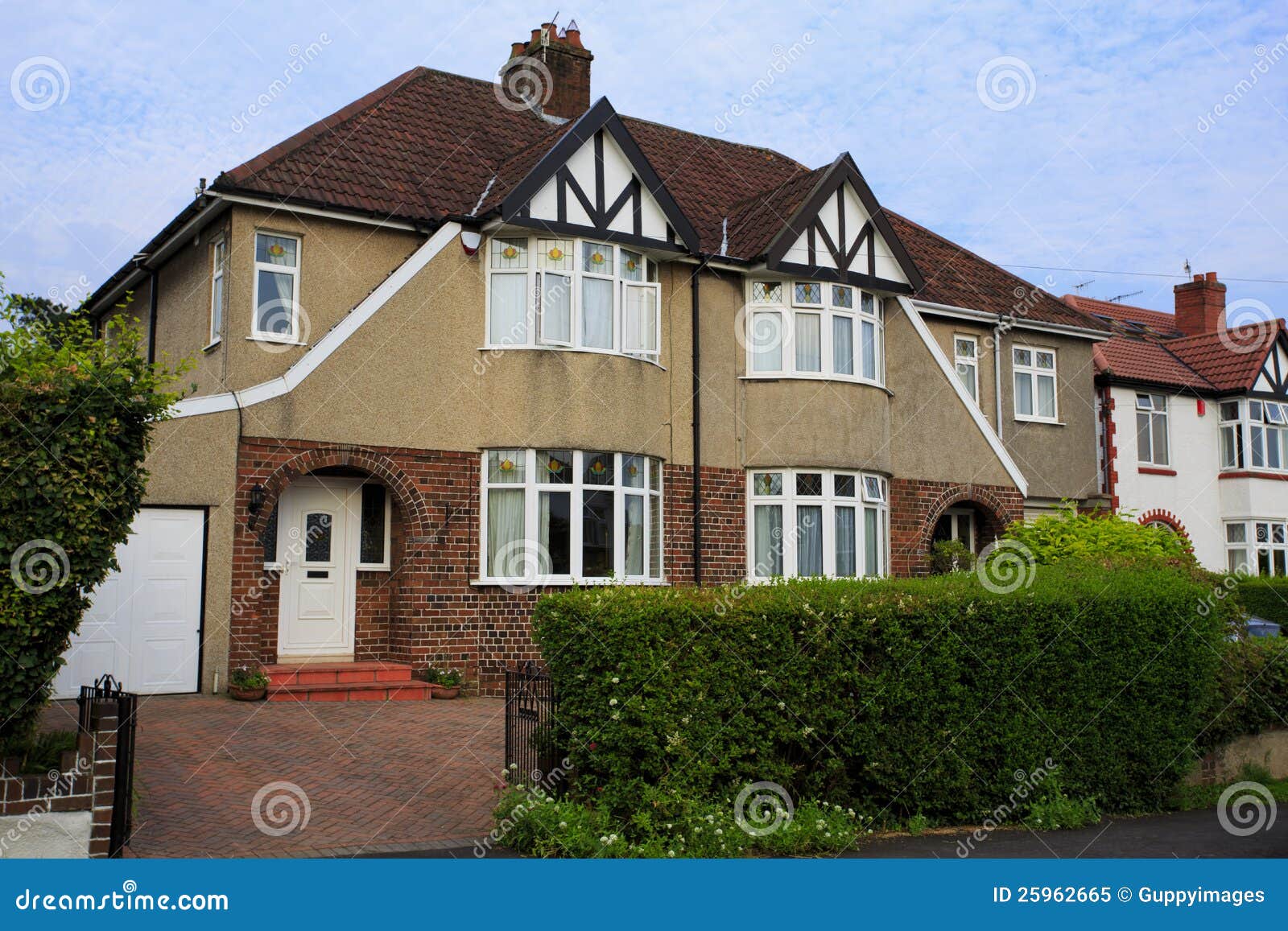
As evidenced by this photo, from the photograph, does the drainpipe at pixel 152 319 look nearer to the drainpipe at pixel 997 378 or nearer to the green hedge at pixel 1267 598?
the drainpipe at pixel 997 378

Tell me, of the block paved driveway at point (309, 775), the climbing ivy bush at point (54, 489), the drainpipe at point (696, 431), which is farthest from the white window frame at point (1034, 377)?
the climbing ivy bush at point (54, 489)

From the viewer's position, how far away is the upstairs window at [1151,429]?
2745 centimetres

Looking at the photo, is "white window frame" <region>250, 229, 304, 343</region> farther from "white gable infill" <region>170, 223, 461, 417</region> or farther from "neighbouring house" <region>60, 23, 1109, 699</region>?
"white gable infill" <region>170, 223, 461, 417</region>

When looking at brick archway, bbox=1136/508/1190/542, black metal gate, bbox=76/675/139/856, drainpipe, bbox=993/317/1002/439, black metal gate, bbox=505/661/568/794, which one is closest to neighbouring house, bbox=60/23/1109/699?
drainpipe, bbox=993/317/1002/439

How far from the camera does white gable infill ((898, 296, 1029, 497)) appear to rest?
2016 centimetres

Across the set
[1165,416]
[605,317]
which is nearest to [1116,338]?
[1165,416]

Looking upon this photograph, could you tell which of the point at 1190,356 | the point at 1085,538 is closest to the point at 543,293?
the point at 1085,538

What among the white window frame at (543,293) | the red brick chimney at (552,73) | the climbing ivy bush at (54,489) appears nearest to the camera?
the climbing ivy bush at (54,489)

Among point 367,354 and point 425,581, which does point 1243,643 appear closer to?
point 425,581

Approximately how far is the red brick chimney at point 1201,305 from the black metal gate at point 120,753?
33422mm

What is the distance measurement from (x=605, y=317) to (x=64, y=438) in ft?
33.7

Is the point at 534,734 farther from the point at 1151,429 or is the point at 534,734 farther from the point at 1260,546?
the point at 1260,546

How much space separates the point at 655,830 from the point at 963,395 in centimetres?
1457

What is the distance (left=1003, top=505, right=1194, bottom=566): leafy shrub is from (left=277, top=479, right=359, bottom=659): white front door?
10345 mm
